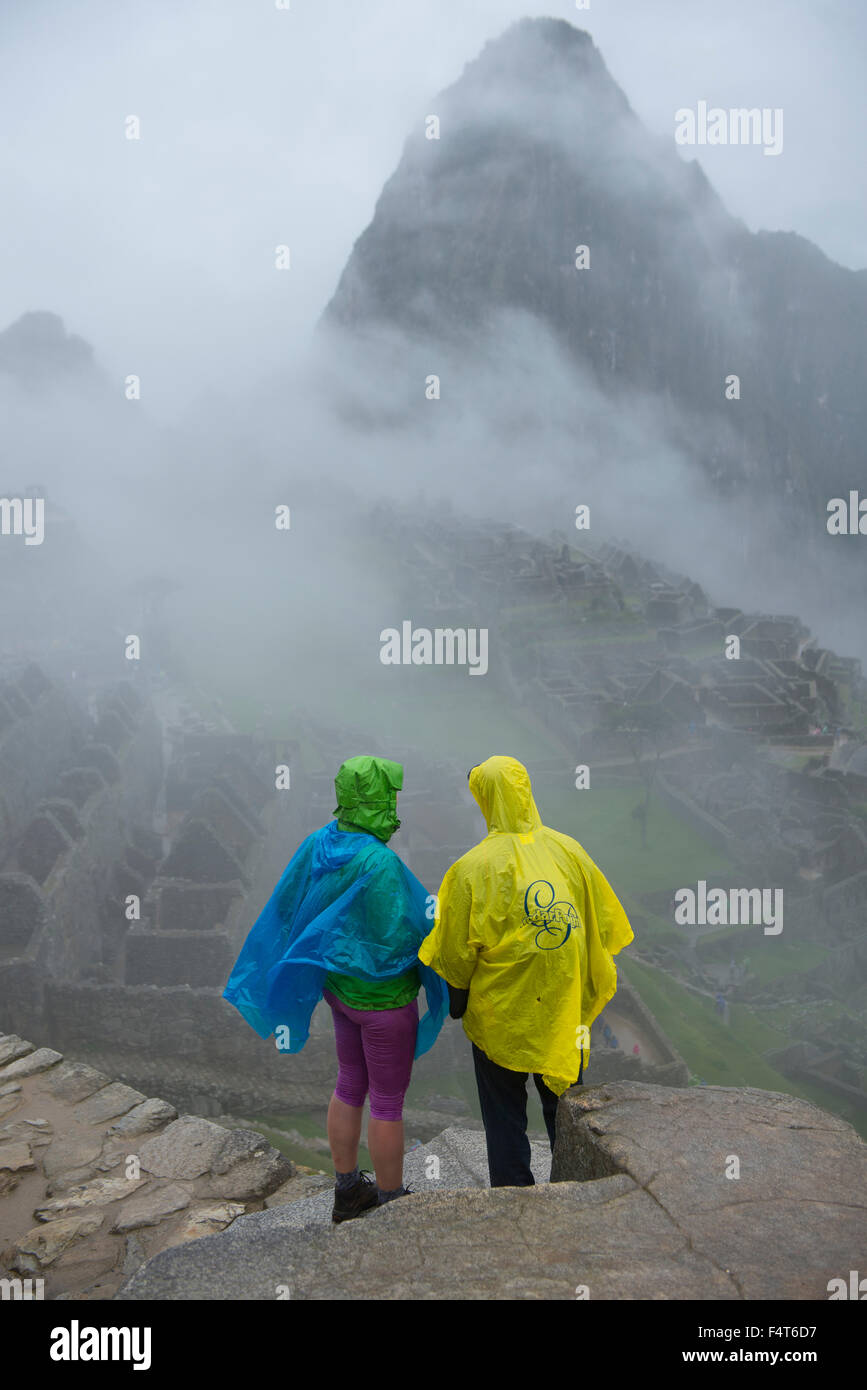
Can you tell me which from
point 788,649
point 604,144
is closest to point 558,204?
point 604,144

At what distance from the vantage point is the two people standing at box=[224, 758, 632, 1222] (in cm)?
378

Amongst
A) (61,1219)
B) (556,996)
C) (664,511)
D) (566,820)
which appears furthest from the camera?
(664,511)

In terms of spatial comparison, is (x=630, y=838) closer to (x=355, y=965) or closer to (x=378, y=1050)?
(x=378, y=1050)

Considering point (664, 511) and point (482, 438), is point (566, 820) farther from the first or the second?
point (482, 438)

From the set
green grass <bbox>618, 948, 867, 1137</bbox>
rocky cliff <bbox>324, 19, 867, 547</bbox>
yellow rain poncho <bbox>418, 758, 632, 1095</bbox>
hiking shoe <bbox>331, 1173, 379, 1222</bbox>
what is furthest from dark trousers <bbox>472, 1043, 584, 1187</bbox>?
rocky cliff <bbox>324, 19, 867, 547</bbox>

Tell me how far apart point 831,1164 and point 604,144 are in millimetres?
160904

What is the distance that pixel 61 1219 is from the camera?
14.4 feet

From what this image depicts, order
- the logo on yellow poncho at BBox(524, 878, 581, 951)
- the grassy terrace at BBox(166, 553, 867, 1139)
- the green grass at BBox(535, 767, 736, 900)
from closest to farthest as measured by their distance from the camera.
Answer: the logo on yellow poncho at BBox(524, 878, 581, 951) → the grassy terrace at BBox(166, 553, 867, 1139) → the green grass at BBox(535, 767, 736, 900)

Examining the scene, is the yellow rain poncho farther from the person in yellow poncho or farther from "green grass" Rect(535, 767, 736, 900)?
"green grass" Rect(535, 767, 736, 900)

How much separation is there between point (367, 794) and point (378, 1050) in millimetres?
1070

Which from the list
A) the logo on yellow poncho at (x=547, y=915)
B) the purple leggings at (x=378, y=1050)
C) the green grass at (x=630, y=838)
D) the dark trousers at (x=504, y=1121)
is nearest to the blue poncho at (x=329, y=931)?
the purple leggings at (x=378, y=1050)

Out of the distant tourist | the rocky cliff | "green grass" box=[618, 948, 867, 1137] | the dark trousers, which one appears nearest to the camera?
the distant tourist

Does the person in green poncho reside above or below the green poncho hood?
below

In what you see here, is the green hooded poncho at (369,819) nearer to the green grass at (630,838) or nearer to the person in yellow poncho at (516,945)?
the person in yellow poncho at (516,945)
